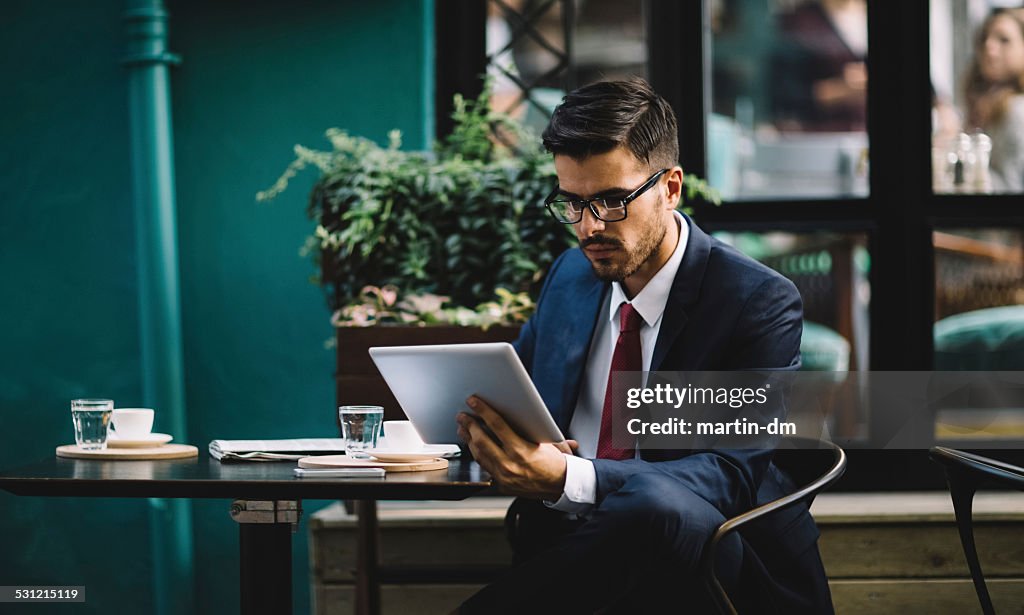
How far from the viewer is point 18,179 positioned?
3.57 metres

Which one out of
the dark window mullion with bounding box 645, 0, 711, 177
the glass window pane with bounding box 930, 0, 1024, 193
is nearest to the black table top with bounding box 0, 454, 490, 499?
the dark window mullion with bounding box 645, 0, 711, 177

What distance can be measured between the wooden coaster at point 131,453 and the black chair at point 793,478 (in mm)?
997

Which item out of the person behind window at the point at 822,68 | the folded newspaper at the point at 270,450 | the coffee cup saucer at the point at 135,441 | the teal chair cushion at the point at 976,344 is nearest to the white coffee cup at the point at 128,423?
the coffee cup saucer at the point at 135,441

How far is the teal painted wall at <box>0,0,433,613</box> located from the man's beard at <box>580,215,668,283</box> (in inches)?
58.4

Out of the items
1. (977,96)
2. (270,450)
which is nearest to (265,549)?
(270,450)

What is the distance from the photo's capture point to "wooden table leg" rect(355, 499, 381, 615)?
9.16 ft

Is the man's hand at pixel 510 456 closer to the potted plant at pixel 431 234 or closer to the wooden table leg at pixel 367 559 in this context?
the wooden table leg at pixel 367 559

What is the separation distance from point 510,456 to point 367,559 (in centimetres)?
106

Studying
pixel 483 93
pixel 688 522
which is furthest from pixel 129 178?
pixel 688 522

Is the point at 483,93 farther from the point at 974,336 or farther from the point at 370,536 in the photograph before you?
the point at 974,336

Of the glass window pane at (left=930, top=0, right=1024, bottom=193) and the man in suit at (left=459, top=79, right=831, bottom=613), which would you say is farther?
the glass window pane at (left=930, top=0, right=1024, bottom=193)

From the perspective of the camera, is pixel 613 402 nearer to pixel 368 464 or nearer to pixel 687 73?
pixel 368 464

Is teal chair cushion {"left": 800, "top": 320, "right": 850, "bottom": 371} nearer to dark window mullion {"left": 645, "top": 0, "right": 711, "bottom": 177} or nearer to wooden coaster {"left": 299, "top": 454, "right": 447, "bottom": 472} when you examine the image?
dark window mullion {"left": 645, "top": 0, "right": 711, "bottom": 177}

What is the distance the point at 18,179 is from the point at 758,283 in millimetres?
2523
